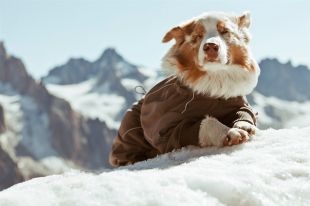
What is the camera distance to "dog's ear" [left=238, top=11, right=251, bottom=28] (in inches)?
151

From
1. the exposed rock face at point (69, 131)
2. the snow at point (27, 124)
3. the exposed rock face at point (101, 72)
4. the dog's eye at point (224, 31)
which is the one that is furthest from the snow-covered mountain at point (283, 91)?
the dog's eye at point (224, 31)

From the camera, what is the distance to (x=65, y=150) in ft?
302

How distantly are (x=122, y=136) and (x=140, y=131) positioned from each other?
0.60ft

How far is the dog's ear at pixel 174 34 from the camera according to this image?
3.77m

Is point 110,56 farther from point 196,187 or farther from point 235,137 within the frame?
point 196,187

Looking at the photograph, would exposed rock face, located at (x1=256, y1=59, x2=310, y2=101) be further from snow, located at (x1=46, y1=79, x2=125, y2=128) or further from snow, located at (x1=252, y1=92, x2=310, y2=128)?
snow, located at (x1=46, y1=79, x2=125, y2=128)

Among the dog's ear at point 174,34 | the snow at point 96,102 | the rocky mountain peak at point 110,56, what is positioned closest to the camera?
the dog's ear at point 174,34

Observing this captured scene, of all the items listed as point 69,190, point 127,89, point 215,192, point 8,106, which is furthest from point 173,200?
point 127,89

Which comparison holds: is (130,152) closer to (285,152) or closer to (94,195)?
(285,152)

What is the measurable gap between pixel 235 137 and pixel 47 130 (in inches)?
3715

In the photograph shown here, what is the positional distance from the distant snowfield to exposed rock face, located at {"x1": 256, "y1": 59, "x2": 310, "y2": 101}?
142295mm

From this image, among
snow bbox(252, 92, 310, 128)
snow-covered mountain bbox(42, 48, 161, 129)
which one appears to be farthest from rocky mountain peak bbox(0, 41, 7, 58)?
snow bbox(252, 92, 310, 128)

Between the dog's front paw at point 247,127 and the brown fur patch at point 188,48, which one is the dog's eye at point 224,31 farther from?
the dog's front paw at point 247,127

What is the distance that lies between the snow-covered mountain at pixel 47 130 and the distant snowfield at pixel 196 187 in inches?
3331
